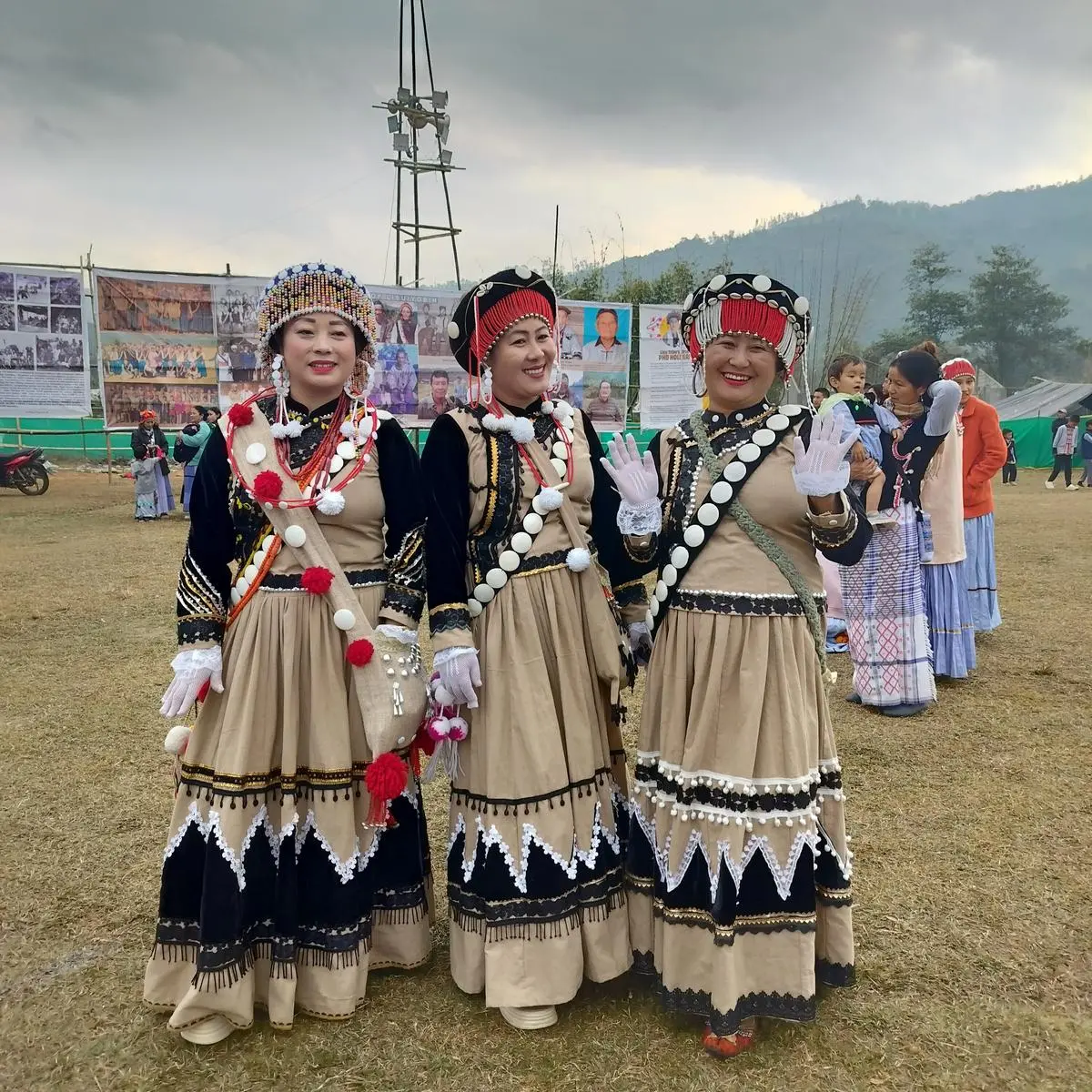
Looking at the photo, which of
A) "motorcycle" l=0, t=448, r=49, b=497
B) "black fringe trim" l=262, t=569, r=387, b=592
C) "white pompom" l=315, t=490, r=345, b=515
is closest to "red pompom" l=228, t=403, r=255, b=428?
"white pompom" l=315, t=490, r=345, b=515

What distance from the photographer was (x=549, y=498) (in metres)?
2.40

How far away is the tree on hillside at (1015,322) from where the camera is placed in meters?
55.1

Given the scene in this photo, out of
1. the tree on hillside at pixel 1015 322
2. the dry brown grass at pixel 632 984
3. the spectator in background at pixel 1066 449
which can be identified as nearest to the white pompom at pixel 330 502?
the dry brown grass at pixel 632 984

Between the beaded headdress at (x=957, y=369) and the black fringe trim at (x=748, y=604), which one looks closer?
the black fringe trim at (x=748, y=604)

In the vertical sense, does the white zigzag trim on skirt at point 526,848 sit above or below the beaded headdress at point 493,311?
below

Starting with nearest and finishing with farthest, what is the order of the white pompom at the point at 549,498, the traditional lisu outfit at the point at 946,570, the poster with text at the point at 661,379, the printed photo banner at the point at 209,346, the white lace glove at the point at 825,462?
1. the white lace glove at the point at 825,462
2. the white pompom at the point at 549,498
3. the traditional lisu outfit at the point at 946,570
4. the printed photo banner at the point at 209,346
5. the poster with text at the point at 661,379

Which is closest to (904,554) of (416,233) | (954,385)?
(954,385)

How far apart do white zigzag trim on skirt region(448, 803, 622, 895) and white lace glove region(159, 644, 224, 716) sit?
80cm

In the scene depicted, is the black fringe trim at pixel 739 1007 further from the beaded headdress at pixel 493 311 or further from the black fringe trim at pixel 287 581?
the beaded headdress at pixel 493 311

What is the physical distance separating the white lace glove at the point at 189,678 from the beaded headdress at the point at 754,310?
164cm

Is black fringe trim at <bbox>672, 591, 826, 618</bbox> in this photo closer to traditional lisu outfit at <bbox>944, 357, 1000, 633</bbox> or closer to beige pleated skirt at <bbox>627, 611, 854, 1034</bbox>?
beige pleated skirt at <bbox>627, 611, 854, 1034</bbox>

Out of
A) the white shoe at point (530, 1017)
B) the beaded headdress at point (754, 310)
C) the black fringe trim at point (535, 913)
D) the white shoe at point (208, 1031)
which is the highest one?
the beaded headdress at point (754, 310)

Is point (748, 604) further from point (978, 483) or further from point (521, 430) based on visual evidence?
point (978, 483)

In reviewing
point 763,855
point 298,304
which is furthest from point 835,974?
point 298,304
